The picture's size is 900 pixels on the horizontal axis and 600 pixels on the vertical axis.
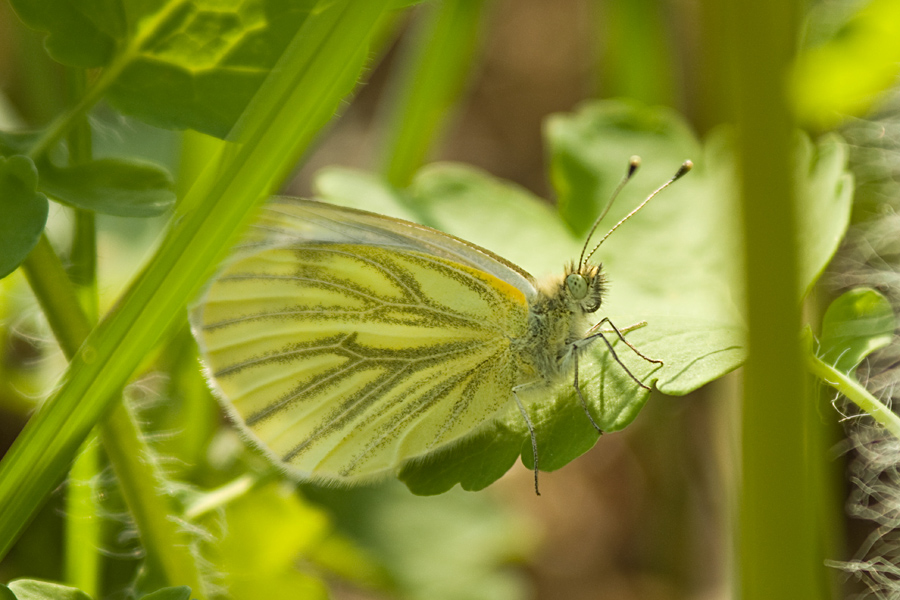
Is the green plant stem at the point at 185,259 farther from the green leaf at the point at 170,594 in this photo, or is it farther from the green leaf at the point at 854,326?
the green leaf at the point at 854,326

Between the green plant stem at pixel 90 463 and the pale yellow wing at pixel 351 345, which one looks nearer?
the green plant stem at pixel 90 463

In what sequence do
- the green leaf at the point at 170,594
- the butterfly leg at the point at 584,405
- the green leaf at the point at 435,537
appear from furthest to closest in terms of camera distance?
the green leaf at the point at 435,537
the butterfly leg at the point at 584,405
the green leaf at the point at 170,594

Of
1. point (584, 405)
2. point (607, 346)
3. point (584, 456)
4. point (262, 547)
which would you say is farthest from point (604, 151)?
point (584, 456)

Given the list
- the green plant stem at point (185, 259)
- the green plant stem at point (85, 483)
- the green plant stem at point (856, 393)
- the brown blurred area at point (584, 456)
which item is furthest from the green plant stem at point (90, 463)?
the brown blurred area at point (584, 456)

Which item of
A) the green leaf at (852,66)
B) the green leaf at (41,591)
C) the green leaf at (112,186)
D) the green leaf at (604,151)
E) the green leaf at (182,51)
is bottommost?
the green leaf at (41,591)


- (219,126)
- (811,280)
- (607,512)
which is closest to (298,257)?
(219,126)

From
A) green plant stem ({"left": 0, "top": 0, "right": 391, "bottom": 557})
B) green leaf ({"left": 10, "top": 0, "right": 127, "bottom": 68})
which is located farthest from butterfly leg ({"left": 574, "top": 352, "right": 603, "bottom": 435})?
green leaf ({"left": 10, "top": 0, "right": 127, "bottom": 68})

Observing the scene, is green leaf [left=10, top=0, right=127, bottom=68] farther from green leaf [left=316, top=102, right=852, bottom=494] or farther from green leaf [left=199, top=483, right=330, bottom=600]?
green leaf [left=199, top=483, right=330, bottom=600]
